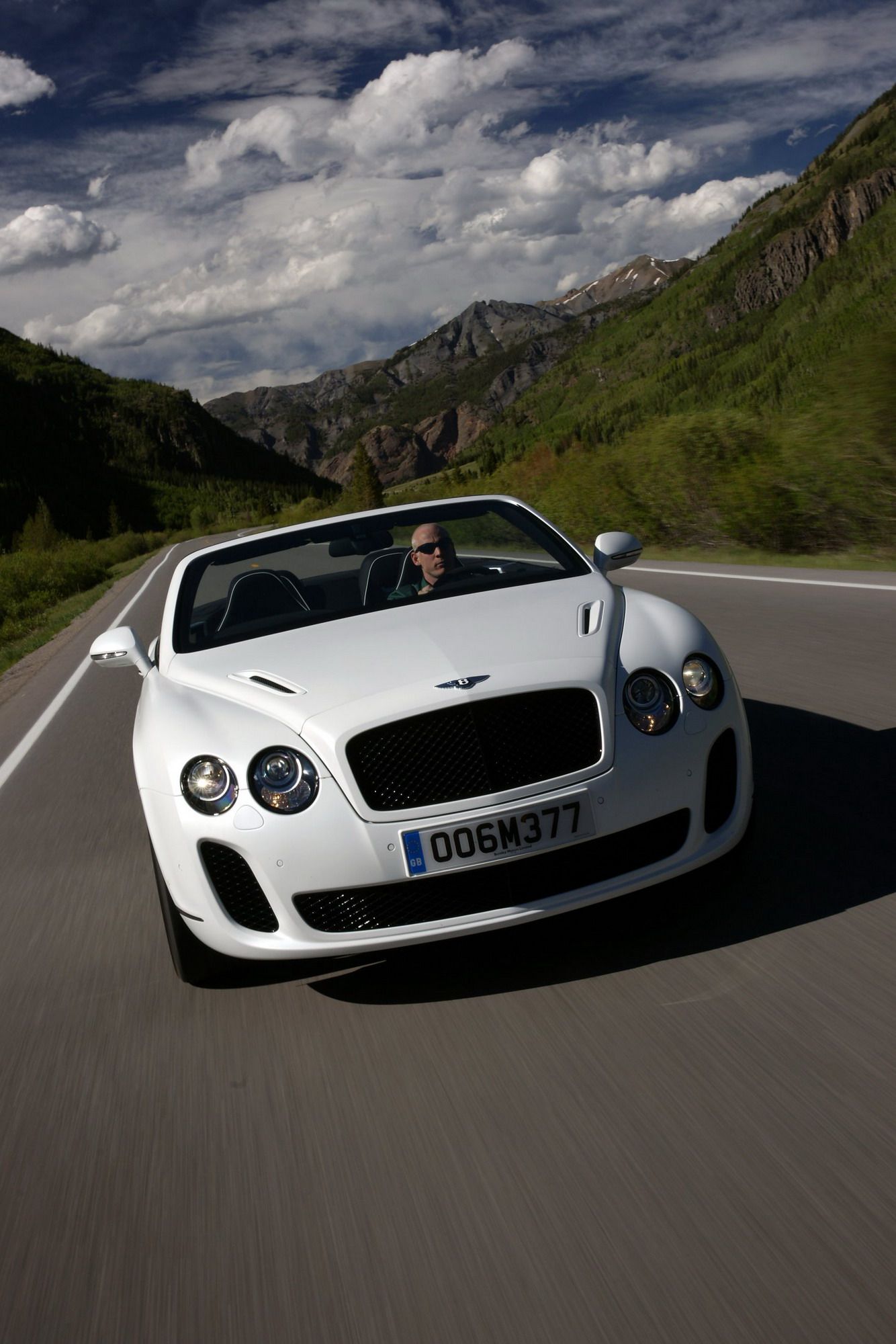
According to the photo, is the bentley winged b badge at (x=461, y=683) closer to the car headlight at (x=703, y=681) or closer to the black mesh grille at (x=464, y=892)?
the black mesh grille at (x=464, y=892)

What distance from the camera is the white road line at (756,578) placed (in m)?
10.5

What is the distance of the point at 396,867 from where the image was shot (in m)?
3.20

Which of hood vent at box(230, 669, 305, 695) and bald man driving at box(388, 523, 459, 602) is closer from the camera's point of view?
hood vent at box(230, 669, 305, 695)

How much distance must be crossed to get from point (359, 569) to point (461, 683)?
1.72 metres

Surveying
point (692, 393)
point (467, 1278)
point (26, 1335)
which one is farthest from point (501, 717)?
point (692, 393)

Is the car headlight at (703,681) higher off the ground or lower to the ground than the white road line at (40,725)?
higher

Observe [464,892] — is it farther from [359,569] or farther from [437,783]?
[359,569]

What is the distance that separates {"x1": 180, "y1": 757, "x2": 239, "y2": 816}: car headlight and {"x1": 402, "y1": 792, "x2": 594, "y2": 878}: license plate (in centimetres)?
53

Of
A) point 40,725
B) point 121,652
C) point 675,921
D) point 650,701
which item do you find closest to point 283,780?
point 650,701

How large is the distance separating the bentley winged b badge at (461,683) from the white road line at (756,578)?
25.2 feet

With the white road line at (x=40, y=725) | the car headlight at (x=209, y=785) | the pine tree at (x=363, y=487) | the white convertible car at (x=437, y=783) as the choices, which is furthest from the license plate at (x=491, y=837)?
the pine tree at (x=363, y=487)

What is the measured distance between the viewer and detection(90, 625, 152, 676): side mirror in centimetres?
482

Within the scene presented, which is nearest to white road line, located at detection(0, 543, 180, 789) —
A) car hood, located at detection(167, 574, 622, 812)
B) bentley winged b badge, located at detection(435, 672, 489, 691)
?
car hood, located at detection(167, 574, 622, 812)

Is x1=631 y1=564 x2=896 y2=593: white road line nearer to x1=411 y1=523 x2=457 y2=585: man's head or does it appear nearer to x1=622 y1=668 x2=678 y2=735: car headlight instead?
x1=411 y1=523 x2=457 y2=585: man's head
